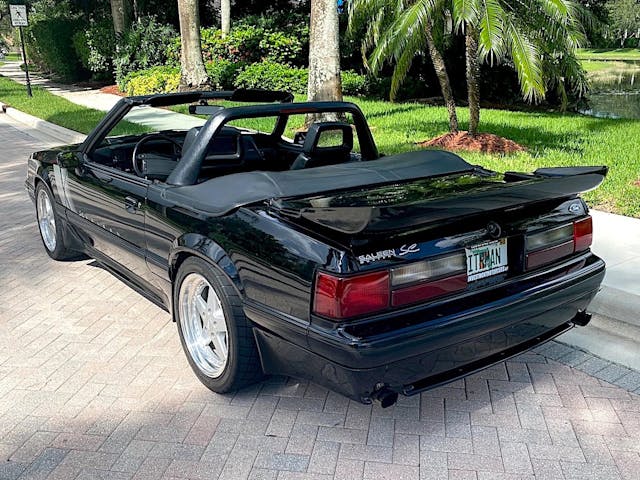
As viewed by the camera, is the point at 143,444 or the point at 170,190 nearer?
the point at 143,444

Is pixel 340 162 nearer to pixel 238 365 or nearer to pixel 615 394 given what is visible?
pixel 238 365

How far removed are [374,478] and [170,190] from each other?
1.87 meters

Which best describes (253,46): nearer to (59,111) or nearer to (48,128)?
(59,111)

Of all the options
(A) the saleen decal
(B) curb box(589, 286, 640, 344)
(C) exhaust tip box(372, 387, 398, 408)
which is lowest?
(B) curb box(589, 286, 640, 344)

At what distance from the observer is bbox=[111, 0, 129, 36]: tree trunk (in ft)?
80.5

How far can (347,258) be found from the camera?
260 cm

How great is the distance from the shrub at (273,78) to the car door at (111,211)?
50.5ft

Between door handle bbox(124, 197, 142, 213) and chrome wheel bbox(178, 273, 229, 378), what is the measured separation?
26.3 inches

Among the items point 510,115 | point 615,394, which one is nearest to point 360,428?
point 615,394

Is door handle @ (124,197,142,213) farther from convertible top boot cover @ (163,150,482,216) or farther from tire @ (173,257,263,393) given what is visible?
tire @ (173,257,263,393)

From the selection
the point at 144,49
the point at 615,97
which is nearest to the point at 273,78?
the point at 144,49

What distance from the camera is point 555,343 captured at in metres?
3.97

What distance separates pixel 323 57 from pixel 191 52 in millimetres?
6522

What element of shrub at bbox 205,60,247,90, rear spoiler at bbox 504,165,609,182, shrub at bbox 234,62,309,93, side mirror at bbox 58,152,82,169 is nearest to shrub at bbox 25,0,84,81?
shrub at bbox 205,60,247,90
